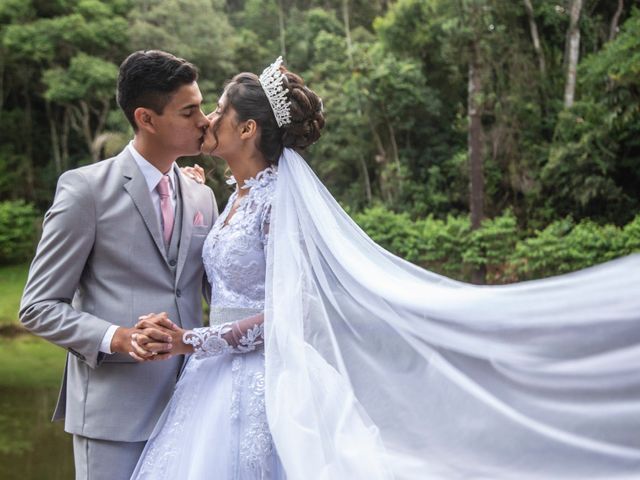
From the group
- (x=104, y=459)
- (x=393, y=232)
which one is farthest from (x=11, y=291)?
(x=104, y=459)

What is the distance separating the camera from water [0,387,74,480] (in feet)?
22.1

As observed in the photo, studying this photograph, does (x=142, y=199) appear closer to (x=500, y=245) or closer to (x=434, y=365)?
(x=434, y=365)

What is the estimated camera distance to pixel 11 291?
16.5 meters

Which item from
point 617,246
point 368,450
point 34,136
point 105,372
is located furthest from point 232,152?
point 34,136

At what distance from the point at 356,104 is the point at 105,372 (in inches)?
642

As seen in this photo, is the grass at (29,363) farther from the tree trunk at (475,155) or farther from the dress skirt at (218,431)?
the dress skirt at (218,431)

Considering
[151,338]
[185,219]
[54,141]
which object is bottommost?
[54,141]

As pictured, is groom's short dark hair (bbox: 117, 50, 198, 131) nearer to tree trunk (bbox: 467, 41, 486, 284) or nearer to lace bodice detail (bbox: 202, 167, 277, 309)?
lace bodice detail (bbox: 202, 167, 277, 309)

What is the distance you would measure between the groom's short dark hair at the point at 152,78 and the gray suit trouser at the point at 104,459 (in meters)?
0.91

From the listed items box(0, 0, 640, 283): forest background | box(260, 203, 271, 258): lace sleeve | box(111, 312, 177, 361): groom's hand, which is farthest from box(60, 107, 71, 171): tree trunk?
box(111, 312, 177, 361): groom's hand

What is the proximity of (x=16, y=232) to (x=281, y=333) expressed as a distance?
17.8 metres

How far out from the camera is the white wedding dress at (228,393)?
2.29 metres

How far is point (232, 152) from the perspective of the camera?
2479mm

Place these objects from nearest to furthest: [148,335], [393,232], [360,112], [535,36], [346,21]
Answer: [148,335]
[393,232]
[535,36]
[360,112]
[346,21]
